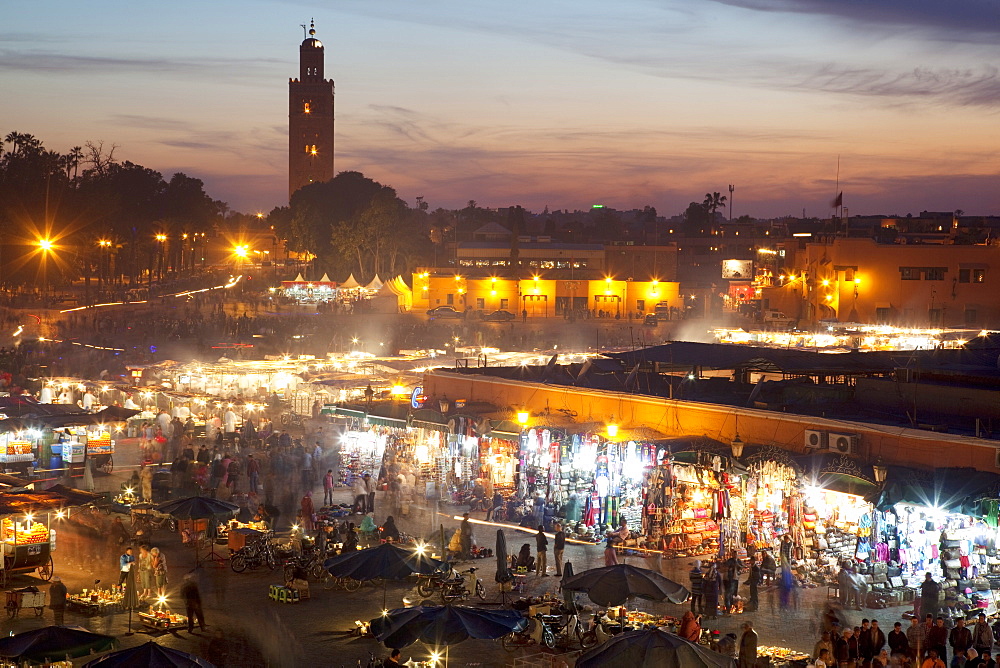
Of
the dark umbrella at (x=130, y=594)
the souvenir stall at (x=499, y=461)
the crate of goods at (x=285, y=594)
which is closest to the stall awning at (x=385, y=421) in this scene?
the souvenir stall at (x=499, y=461)

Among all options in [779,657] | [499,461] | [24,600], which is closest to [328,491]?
[499,461]

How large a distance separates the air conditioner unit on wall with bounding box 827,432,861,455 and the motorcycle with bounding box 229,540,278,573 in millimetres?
9161

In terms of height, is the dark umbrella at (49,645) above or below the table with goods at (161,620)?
above

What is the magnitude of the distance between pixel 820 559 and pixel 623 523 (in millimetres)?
3676

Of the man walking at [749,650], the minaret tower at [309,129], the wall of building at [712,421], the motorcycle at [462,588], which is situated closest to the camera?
the man walking at [749,650]

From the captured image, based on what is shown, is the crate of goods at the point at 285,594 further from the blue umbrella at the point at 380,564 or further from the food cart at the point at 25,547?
the food cart at the point at 25,547

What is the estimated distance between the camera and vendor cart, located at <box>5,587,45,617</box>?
15953mm

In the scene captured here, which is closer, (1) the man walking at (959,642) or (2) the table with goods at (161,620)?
(1) the man walking at (959,642)

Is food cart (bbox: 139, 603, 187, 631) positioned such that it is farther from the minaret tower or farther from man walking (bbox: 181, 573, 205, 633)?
the minaret tower

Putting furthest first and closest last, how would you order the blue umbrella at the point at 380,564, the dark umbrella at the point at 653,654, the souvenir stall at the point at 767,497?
the souvenir stall at the point at 767,497, the blue umbrella at the point at 380,564, the dark umbrella at the point at 653,654

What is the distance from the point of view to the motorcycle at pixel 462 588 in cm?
1656

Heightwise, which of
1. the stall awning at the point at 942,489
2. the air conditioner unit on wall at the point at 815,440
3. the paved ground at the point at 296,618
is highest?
the air conditioner unit on wall at the point at 815,440

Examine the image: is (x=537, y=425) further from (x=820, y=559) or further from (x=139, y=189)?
(x=139, y=189)

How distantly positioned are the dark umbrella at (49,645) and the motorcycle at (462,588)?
5.46m
